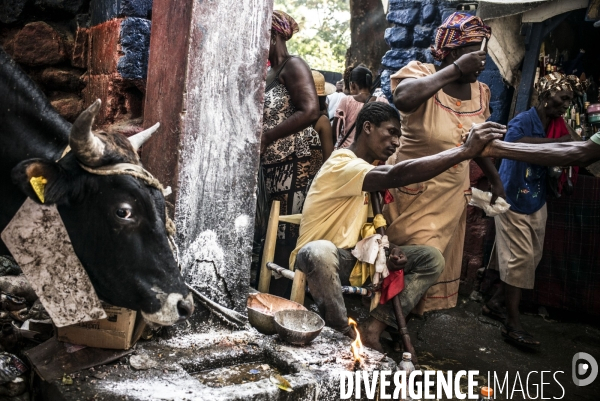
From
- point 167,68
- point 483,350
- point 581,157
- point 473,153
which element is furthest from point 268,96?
point 483,350

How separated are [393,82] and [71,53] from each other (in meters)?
2.18

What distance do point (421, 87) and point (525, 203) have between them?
5.48 ft

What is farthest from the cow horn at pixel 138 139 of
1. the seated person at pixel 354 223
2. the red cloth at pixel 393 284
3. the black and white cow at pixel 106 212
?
the red cloth at pixel 393 284

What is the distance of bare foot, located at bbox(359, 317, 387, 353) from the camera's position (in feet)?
12.8

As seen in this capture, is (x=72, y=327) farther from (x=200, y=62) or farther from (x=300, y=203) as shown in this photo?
(x=300, y=203)

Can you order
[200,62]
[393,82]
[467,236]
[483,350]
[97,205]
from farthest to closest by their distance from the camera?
→ [467,236]
[483,350]
[393,82]
[200,62]
[97,205]

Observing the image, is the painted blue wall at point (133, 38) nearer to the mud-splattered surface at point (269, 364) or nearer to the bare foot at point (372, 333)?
the mud-splattered surface at point (269, 364)

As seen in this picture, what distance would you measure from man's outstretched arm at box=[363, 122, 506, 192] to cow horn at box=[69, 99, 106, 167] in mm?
1813

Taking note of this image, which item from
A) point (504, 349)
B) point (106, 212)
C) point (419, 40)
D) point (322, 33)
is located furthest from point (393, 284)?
point (322, 33)

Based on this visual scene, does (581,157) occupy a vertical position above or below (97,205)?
above

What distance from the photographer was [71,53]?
3.95 meters

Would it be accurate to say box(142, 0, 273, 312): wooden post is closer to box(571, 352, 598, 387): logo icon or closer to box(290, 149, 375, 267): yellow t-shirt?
box(290, 149, 375, 267): yellow t-shirt

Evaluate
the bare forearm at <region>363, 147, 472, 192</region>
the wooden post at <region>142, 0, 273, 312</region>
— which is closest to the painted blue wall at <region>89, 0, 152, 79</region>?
the wooden post at <region>142, 0, 273, 312</region>

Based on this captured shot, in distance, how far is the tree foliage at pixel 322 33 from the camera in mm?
20000
